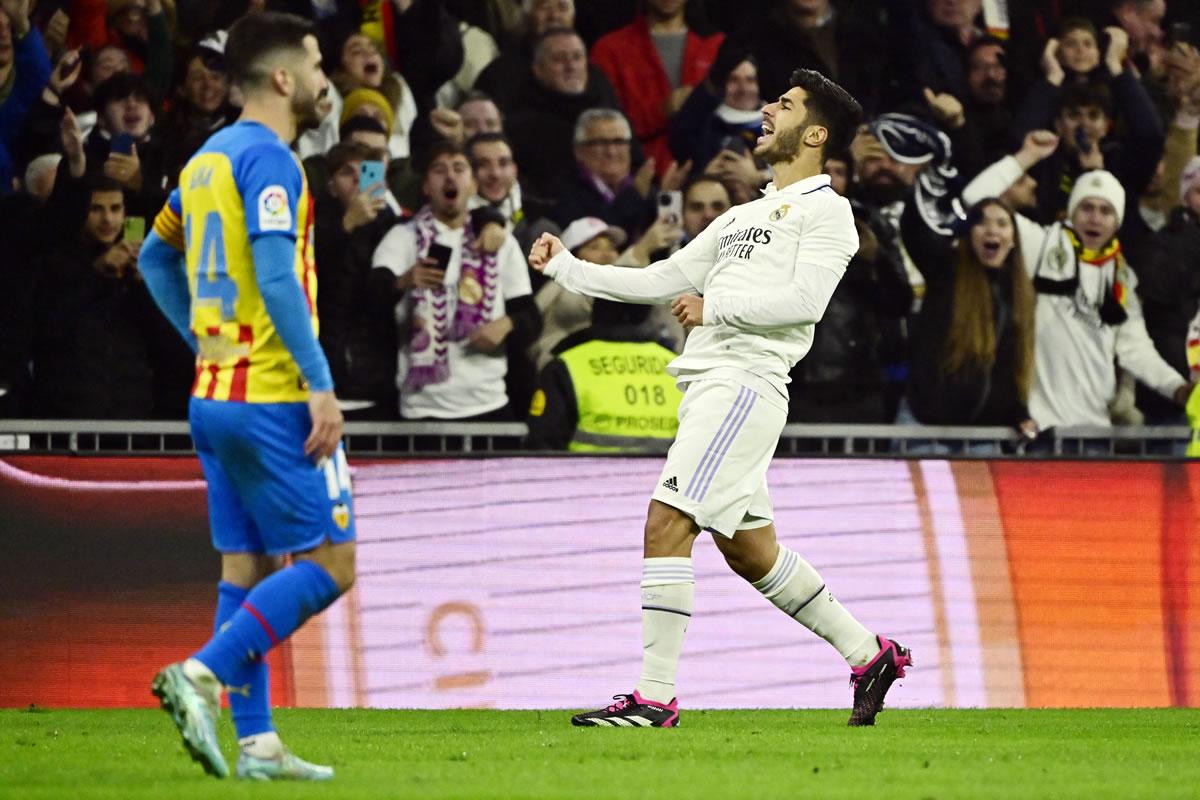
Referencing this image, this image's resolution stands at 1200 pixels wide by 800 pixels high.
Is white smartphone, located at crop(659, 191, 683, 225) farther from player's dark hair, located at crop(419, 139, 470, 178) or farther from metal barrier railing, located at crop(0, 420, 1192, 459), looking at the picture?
metal barrier railing, located at crop(0, 420, 1192, 459)

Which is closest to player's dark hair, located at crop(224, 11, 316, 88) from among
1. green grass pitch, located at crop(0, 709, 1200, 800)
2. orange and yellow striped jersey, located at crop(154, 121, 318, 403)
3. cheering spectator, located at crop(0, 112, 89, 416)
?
orange and yellow striped jersey, located at crop(154, 121, 318, 403)

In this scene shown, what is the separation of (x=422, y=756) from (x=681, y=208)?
6.30 metres

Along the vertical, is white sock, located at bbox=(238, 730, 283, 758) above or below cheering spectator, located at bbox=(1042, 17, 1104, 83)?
below

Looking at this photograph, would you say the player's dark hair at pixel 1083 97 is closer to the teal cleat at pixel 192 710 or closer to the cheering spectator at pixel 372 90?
the cheering spectator at pixel 372 90

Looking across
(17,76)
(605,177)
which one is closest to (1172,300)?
(605,177)

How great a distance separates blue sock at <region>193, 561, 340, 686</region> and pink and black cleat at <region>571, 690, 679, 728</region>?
2238 millimetres

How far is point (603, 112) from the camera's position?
39.1ft

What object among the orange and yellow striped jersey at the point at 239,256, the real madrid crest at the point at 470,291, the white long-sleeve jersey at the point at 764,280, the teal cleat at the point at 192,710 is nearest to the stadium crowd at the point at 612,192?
the real madrid crest at the point at 470,291

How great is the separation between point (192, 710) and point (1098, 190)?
8930mm

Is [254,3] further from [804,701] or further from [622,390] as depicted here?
[804,701]

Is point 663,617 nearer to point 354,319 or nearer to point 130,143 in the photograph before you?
point 354,319

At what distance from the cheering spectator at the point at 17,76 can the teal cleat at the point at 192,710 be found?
6491 mm

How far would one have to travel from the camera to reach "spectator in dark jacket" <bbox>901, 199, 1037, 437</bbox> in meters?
11.6

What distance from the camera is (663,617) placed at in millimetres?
7125
